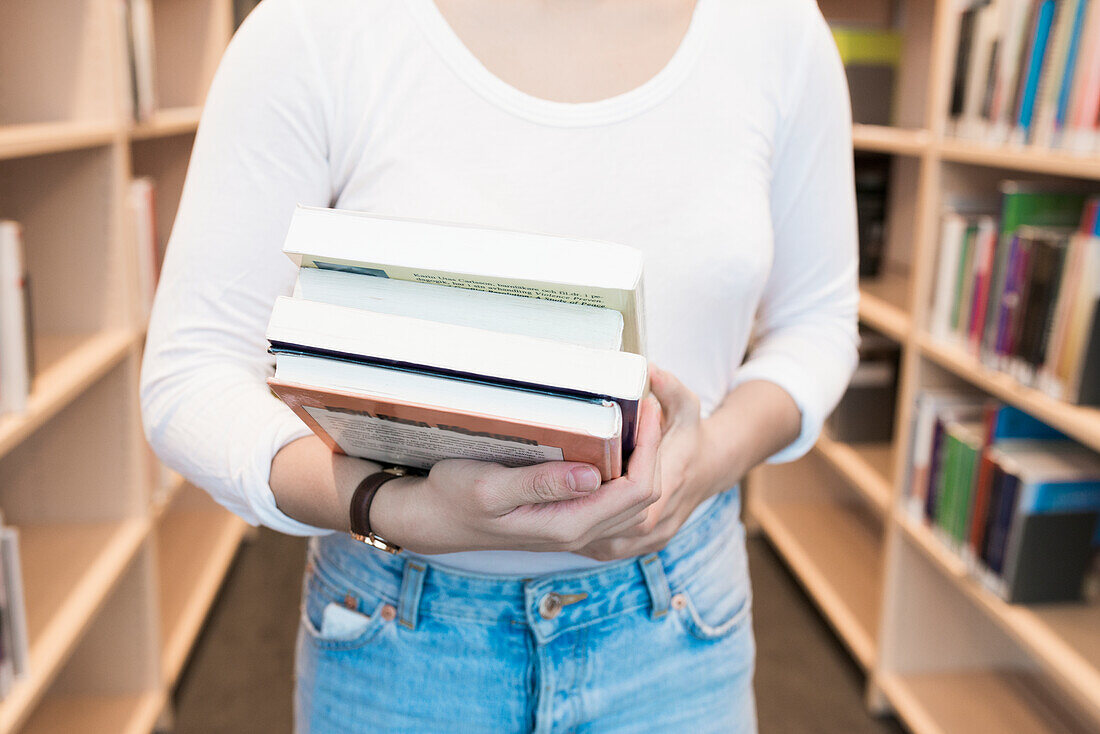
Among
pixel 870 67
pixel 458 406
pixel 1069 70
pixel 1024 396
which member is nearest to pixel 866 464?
pixel 1024 396

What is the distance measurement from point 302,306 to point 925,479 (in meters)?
1.82

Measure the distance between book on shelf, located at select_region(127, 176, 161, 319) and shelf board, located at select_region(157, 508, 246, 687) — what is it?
0.72m

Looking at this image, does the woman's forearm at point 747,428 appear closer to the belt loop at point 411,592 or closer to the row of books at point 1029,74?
the belt loop at point 411,592

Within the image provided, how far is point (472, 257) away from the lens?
1.68ft

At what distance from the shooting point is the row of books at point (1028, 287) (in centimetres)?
150

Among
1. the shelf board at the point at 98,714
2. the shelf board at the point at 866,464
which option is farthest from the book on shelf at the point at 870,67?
the shelf board at the point at 98,714

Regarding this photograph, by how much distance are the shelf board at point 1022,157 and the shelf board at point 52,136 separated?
1499 millimetres

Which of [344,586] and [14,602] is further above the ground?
[344,586]

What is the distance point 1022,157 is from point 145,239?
70.6 inches

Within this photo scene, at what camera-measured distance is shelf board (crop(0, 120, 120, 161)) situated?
136 centimetres

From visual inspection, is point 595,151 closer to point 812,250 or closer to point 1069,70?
point 812,250

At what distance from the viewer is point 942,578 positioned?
2186 millimetres

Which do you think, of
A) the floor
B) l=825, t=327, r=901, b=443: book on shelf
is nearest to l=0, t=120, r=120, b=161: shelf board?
the floor

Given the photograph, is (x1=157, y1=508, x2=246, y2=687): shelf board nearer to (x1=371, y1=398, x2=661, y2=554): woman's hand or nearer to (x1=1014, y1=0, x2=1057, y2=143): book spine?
(x1=371, y1=398, x2=661, y2=554): woman's hand
